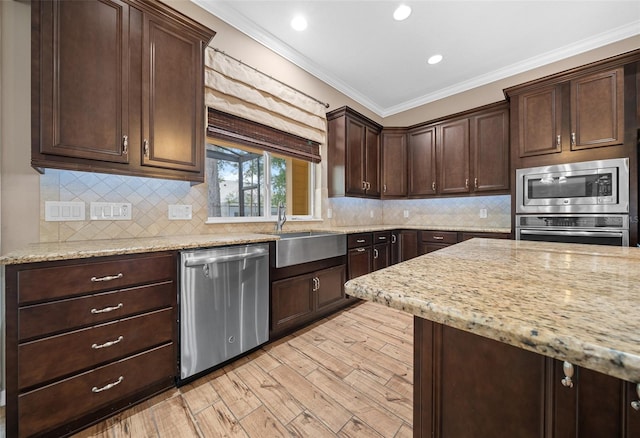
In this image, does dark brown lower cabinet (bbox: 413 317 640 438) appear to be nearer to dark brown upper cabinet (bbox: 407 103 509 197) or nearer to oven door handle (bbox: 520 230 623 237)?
oven door handle (bbox: 520 230 623 237)

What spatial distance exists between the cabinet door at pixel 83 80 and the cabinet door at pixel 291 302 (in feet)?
4.90

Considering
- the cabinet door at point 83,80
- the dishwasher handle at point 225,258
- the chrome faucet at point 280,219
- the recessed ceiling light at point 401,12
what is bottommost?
the dishwasher handle at point 225,258

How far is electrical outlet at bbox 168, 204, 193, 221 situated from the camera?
207cm

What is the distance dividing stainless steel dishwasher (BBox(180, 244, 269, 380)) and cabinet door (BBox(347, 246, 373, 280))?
48.5 inches

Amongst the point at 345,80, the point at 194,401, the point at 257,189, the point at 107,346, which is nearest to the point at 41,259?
the point at 107,346

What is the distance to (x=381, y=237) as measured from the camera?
11.2 ft

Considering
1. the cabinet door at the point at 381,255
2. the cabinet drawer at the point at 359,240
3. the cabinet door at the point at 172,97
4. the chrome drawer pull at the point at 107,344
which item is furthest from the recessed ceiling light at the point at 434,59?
the chrome drawer pull at the point at 107,344

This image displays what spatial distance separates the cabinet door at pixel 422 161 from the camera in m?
3.74

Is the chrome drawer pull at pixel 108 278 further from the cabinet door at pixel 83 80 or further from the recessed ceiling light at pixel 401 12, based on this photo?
the recessed ceiling light at pixel 401 12

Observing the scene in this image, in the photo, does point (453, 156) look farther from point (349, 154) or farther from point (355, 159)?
point (349, 154)

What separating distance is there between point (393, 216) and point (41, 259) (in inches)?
166

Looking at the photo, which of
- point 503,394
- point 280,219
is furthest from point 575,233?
point 280,219

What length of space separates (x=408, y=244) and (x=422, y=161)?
1.32 m

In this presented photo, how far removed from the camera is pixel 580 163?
2467 mm
